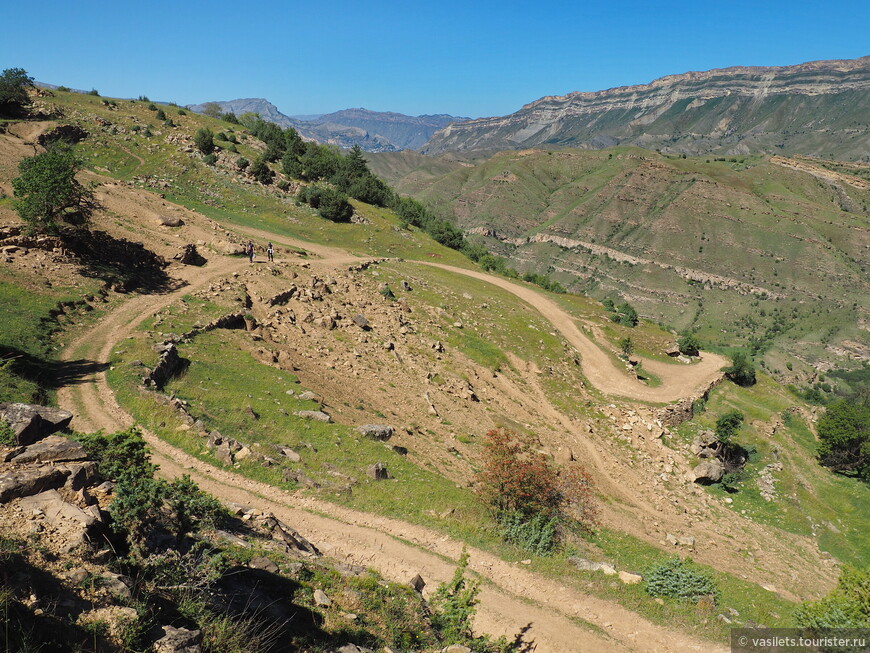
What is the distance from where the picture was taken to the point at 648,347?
4562 centimetres

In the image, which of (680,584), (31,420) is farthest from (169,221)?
(680,584)

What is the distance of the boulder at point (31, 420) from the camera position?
9.81m

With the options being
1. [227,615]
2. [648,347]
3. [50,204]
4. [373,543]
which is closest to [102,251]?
[50,204]

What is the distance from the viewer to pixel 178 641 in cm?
615

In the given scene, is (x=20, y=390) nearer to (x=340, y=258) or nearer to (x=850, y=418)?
(x=340, y=258)

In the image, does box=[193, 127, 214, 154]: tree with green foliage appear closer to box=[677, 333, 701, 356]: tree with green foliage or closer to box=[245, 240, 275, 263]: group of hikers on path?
box=[245, 240, 275, 263]: group of hikers on path

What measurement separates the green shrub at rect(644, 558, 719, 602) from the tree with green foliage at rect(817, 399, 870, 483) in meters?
29.8

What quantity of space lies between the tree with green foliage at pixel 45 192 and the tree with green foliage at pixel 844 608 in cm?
3387

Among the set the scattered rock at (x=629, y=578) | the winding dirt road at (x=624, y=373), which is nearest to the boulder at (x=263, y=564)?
the scattered rock at (x=629, y=578)

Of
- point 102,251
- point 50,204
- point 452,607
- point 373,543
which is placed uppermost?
point 50,204

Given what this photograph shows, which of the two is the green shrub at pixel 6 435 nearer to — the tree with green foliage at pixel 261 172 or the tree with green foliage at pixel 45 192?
the tree with green foliage at pixel 45 192

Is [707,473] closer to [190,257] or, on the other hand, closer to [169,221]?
[190,257]

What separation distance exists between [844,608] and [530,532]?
25.6 ft

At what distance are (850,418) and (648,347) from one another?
15.5m
